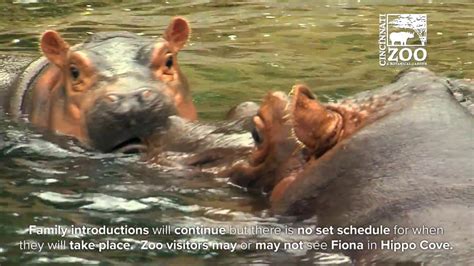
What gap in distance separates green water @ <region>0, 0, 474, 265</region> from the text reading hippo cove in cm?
4

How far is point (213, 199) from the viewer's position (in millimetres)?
4434

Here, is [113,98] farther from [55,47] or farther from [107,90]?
[55,47]

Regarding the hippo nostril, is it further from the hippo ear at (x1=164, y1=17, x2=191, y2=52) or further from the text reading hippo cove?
the text reading hippo cove

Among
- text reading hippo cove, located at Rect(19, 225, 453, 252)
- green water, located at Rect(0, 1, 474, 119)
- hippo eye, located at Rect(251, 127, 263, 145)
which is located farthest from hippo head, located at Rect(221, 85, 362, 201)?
green water, located at Rect(0, 1, 474, 119)

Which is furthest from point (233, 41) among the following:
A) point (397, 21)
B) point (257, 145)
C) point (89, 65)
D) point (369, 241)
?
point (369, 241)

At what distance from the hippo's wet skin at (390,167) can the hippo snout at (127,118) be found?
63.6 inches

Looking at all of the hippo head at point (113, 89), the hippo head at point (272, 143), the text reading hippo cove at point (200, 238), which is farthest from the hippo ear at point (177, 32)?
the text reading hippo cove at point (200, 238)

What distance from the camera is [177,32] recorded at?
22.0 ft

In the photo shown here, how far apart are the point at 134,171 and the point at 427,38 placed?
5.65m

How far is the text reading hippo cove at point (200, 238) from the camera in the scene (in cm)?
339

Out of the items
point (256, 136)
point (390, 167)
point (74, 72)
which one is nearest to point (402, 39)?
point (74, 72)

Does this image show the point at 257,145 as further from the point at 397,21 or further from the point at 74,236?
the point at 397,21

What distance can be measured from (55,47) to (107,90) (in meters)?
0.92

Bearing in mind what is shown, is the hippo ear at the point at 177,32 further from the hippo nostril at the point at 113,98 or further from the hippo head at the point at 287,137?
the hippo head at the point at 287,137
